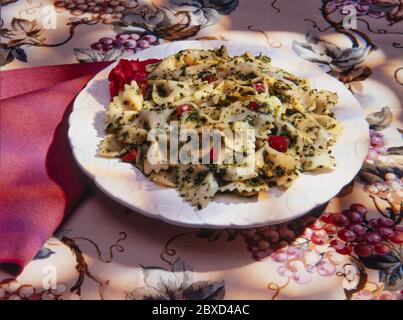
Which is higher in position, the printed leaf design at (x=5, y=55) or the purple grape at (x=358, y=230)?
the purple grape at (x=358, y=230)

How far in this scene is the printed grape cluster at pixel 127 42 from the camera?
1.40m

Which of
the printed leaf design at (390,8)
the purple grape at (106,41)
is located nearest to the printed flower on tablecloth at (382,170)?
the printed leaf design at (390,8)

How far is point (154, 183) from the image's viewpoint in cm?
96

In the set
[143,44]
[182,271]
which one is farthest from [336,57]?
[182,271]

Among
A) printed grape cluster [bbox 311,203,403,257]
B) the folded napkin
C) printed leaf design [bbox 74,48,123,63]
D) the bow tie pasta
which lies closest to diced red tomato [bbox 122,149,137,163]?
the bow tie pasta

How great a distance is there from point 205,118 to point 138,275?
295 millimetres

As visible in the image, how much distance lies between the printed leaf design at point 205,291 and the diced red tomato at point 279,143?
0.82 ft

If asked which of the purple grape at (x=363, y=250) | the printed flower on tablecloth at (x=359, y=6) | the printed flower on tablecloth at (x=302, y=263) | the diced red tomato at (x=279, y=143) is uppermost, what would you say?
the diced red tomato at (x=279, y=143)

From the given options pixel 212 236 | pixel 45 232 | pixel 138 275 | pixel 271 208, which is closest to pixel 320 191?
A: pixel 271 208

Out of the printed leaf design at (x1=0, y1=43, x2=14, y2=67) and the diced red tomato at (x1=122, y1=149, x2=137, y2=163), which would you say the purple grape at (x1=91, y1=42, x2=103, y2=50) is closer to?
the printed leaf design at (x1=0, y1=43, x2=14, y2=67)

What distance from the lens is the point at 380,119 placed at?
1.20 meters

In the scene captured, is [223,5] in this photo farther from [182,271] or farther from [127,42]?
[182,271]

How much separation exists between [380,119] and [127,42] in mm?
632

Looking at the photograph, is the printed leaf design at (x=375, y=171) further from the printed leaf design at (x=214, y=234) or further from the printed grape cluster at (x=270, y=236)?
the printed leaf design at (x=214, y=234)
